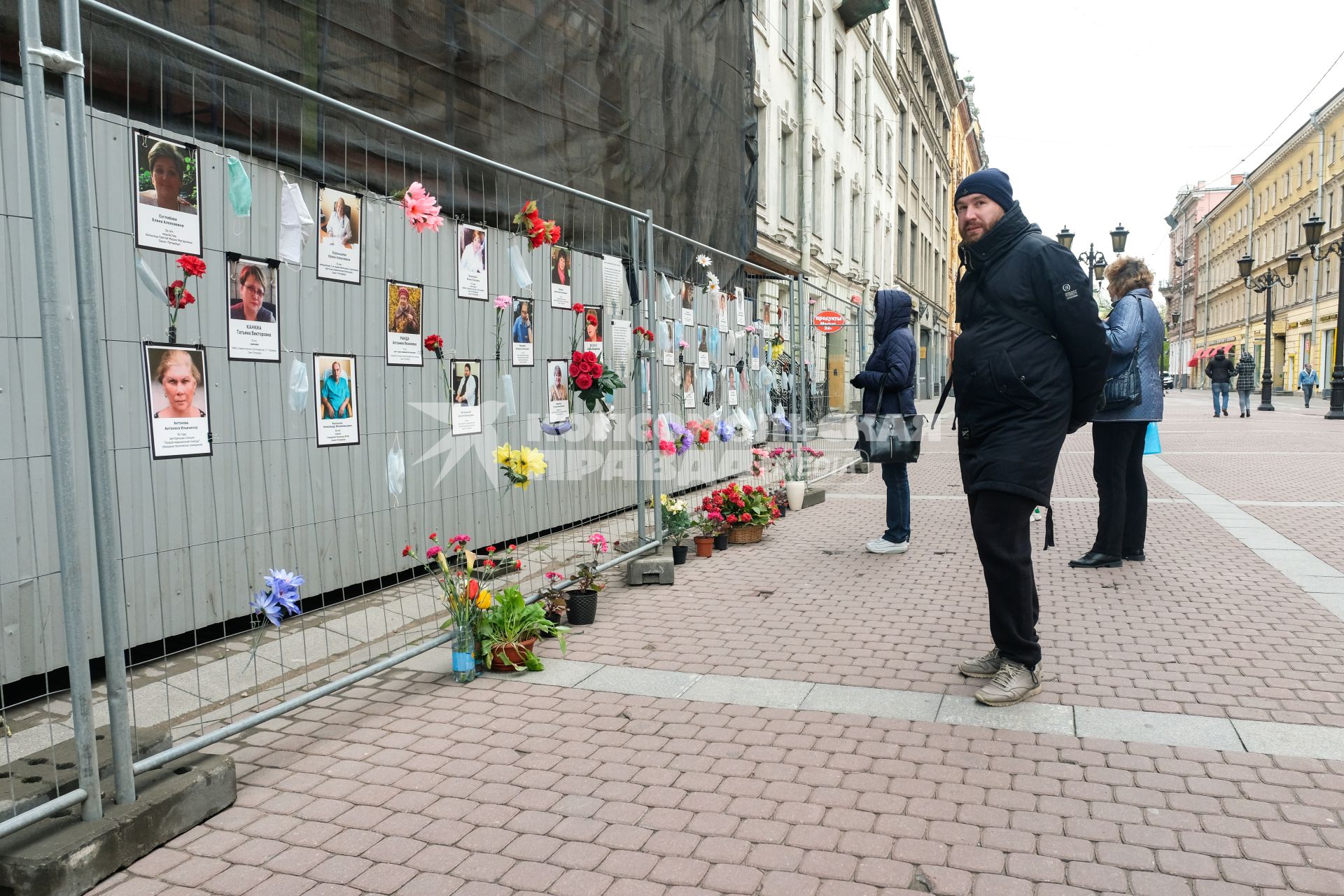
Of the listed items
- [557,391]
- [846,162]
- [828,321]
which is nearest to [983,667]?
[557,391]

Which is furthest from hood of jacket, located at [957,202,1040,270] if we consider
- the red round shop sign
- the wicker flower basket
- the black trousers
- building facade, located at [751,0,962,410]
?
the red round shop sign

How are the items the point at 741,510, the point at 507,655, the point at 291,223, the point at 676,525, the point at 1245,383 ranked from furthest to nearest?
the point at 1245,383 → the point at 741,510 → the point at 676,525 → the point at 507,655 → the point at 291,223

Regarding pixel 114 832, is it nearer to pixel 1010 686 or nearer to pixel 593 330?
pixel 1010 686

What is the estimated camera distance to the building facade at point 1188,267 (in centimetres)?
9438

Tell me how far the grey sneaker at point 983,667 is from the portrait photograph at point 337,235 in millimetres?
3142

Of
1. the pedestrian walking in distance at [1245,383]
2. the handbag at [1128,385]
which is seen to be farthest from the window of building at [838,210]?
the handbag at [1128,385]

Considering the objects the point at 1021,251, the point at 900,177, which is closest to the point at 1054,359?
the point at 1021,251

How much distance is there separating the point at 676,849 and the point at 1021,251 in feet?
8.64

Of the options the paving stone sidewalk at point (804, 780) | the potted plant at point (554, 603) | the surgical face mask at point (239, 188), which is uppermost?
the surgical face mask at point (239, 188)

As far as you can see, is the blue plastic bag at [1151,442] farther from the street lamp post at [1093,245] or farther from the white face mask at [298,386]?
the street lamp post at [1093,245]

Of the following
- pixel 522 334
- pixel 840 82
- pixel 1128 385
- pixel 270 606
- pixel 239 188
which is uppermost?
pixel 840 82

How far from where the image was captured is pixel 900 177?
3794 cm

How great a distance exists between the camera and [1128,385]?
6.28 metres

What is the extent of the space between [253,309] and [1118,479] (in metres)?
5.19
